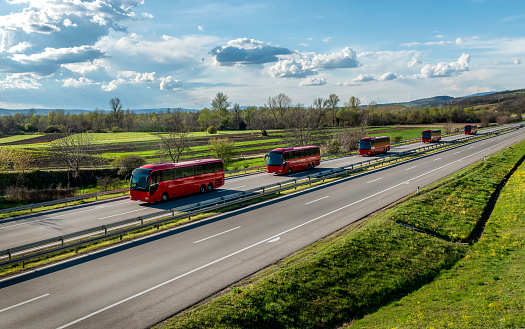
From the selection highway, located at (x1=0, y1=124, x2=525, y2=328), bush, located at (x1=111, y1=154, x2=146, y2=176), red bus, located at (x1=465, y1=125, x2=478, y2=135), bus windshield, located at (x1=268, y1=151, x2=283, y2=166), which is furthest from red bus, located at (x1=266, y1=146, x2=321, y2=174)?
red bus, located at (x1=465, y1=125, x2=478, y2=135)

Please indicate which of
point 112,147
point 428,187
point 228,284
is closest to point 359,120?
point 112,147

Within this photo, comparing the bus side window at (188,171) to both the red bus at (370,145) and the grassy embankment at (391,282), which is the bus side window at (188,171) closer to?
the grassy embankment at (391,282)

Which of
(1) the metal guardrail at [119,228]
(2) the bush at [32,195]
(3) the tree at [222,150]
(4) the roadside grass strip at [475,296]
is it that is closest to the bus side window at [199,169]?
(1) the metal guardrail at [119,228]

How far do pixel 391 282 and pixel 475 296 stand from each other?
2.92m

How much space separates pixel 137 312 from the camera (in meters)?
10.8

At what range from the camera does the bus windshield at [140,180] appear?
2583cm

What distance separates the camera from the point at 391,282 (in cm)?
1446

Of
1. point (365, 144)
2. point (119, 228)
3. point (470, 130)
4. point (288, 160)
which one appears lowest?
point (119, 228)

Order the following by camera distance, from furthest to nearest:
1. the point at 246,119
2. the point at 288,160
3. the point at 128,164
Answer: the point at 246,119 → the point at 128,164 → the point at 288,160

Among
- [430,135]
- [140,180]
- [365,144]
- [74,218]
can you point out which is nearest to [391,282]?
[140,180]

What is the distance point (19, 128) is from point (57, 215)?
4584 inches

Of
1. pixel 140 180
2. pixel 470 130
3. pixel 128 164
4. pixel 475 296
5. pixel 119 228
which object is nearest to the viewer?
pixel 475 296

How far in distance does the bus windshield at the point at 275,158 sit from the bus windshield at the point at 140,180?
51.1 ft

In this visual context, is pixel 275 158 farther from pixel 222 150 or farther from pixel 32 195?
pixel 32 195
